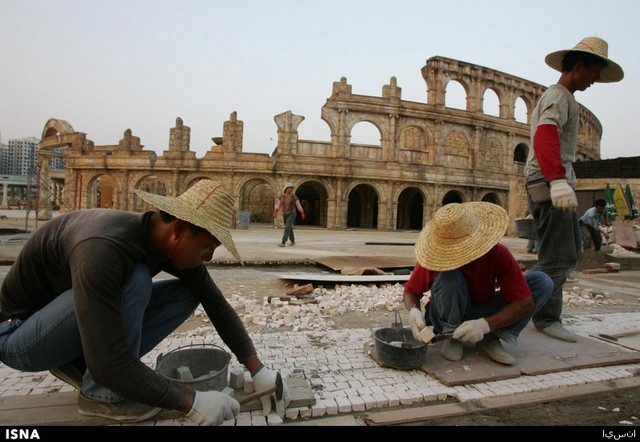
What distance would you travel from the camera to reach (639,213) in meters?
18.8

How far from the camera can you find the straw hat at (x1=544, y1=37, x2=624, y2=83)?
3.01 metres

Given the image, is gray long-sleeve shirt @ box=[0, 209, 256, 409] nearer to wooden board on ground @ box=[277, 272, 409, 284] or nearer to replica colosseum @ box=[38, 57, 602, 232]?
wooden board on ground @ box=[277, 272, 409, 284]

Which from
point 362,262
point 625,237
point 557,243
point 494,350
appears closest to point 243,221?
point 362,262

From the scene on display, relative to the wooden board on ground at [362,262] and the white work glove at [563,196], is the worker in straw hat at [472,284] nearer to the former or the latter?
the white work glove at [563,196]

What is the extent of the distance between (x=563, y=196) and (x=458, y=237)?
941mm

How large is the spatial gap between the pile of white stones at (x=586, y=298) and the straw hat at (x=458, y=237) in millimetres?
3096

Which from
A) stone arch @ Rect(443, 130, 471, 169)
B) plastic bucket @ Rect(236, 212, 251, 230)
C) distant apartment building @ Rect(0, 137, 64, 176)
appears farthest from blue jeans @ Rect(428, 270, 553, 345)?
distant apartment building @ Rect(0, 137, 64, 176)

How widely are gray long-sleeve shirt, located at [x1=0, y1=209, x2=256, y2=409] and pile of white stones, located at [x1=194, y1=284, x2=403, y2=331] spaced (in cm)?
188

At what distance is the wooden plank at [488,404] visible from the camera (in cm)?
195

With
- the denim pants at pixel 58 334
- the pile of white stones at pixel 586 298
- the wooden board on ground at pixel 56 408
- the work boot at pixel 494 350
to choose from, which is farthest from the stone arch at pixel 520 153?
the denim pants at pixel 58 334

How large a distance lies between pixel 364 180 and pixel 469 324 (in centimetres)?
2156

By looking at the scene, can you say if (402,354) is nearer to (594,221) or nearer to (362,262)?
(362,262)

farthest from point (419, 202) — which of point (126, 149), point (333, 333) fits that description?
point (333, 333)

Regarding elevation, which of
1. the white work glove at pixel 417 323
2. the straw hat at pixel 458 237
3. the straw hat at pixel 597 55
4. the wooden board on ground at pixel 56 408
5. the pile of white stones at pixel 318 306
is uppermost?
the straw hat at pixel 597 55
